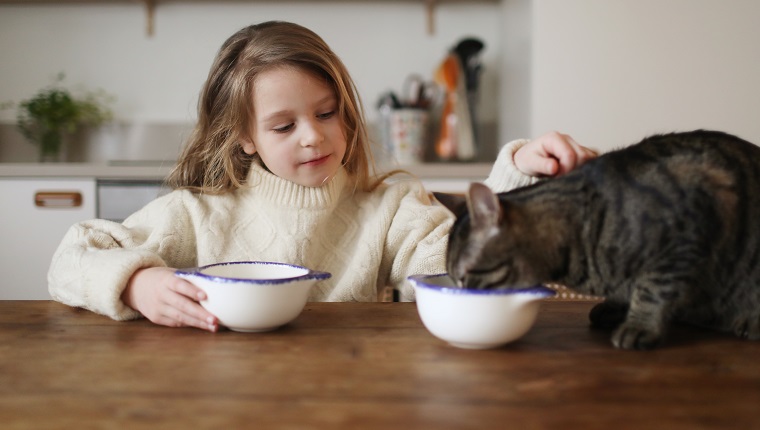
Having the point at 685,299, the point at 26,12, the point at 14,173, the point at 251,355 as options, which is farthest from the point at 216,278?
the point at 26,12

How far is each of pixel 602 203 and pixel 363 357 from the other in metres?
0.32

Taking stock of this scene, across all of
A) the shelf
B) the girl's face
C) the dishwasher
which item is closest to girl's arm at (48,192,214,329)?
the girl's face

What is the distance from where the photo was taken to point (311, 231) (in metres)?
1.36

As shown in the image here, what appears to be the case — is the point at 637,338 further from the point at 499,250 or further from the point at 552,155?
the point at 552,155

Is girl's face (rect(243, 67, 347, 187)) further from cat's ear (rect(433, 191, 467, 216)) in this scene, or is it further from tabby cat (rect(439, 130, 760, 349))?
tabby cat (rect(439, 130, 760, 349))

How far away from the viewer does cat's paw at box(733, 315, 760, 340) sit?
76 cm

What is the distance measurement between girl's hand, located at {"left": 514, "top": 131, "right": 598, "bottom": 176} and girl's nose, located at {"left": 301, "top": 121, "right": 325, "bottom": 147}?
378 mm

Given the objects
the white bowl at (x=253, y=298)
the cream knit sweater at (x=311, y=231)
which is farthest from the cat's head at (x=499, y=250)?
the cream knit sweater at (x=311, y=231)

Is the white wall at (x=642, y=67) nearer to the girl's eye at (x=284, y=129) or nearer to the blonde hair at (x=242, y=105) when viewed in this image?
the blonde hair at (x=242, y=105)

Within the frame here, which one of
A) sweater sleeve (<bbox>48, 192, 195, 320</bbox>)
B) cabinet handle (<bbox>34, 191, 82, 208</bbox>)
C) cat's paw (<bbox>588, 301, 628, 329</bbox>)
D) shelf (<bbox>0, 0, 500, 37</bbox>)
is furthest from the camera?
shelf (<bbox>0, 0, 500, 37</bbox>)

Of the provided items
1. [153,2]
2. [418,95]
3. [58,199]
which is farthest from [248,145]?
[153,2]

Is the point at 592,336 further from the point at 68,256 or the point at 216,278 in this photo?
the point at 68,256

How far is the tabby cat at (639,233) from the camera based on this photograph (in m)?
0.71

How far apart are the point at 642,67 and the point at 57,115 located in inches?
89.6
